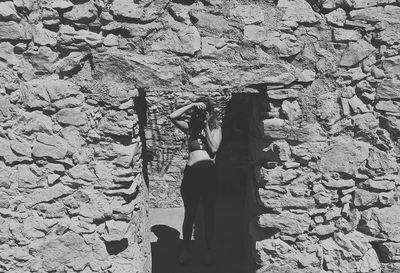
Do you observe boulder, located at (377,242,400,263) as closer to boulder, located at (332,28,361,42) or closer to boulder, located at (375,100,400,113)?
boulder, located at (375,100,400,113)

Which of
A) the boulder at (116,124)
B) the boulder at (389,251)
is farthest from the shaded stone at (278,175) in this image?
the boulder at (116,124)

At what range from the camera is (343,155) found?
3090 millimetres

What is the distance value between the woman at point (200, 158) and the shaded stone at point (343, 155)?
121 centimetres

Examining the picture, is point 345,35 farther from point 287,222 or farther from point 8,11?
point 8,11

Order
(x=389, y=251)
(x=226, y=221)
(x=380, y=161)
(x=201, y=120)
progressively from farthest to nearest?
(x=226, y=221) < (x=201, y=120) < (x=389, y=251) < (x=380, y=161)

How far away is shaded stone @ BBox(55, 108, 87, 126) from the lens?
292cm

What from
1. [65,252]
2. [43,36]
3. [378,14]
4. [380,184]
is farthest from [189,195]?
[378,14]

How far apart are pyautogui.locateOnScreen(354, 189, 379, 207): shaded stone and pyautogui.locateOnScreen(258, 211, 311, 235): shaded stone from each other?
1.25 feet

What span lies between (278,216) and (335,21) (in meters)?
1.38

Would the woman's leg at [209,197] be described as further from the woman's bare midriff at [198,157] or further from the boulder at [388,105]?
the boulder at [388,105]

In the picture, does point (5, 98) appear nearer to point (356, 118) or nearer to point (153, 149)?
point (356, 118)

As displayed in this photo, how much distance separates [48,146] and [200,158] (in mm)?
1636

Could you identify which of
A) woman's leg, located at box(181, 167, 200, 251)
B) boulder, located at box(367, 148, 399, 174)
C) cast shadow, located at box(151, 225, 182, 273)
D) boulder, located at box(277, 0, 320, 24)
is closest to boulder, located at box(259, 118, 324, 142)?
boulder, located at box(367, 148, 399, 174)

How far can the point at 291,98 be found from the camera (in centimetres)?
299
